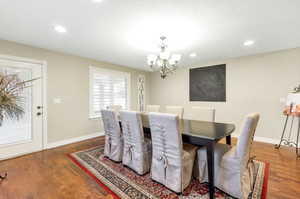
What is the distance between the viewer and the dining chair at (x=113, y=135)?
2.53 m

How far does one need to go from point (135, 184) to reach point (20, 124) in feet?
9.57

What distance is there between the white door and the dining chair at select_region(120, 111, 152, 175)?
236 centimetres

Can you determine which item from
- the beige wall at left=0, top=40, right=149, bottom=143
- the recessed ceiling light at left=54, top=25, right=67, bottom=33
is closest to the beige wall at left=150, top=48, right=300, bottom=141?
the beige wall at left=0, top=40, right=149, bottom=143

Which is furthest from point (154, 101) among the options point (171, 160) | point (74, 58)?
point (171, 160)

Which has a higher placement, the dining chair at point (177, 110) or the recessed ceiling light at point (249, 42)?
the recessed ceiling light at point (249, 42)

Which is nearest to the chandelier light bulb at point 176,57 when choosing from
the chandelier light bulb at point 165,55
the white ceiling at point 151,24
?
the chandelier light bulb at point 165,55

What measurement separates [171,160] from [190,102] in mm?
3456

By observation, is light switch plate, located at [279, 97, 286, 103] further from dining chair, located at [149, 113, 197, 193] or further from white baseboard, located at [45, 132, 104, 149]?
white baseboard, located at [45, 132, 104, 149]

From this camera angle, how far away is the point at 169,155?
5.99 feet

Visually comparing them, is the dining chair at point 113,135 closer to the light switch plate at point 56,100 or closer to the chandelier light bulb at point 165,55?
the chandelier light bulb at point 165,55

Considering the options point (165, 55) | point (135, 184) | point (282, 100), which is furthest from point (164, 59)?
point (282, 100)

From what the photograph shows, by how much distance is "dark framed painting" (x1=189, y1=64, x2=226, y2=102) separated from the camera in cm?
433

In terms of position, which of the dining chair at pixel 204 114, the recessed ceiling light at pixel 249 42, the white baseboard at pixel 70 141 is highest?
Result: the recessed ceiling light at pixel 249 42

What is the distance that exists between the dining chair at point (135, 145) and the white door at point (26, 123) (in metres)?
2.36
